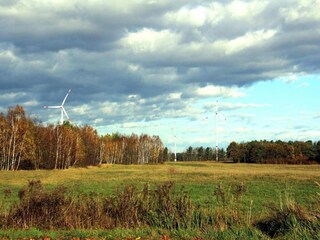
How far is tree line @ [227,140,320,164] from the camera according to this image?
15575cm

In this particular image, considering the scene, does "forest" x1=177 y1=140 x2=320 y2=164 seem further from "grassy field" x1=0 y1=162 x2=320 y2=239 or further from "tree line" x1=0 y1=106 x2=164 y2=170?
"grassy field" x1=0 y1=162 x2=320 y2=239

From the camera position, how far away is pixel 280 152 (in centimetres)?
16250

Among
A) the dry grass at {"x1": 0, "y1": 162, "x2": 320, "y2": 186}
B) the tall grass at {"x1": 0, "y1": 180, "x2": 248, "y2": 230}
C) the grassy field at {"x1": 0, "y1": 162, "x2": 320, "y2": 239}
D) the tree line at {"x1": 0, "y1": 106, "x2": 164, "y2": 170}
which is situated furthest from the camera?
the tree line at {"x1": 0, "y1": 106, "x2": 164, "y2": 170}

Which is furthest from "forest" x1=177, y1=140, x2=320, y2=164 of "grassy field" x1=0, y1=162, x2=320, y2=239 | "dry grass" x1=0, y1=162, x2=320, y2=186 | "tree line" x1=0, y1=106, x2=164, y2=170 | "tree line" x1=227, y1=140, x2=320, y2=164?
"grassy field" x1=0, y1=162, x2=320, y2=239

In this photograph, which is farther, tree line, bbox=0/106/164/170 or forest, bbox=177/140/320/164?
forest, bbox=177/140/320/164

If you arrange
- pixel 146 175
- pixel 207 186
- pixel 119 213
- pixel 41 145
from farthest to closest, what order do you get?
pixel 41 145 → pixel 146 175 → pixel 207 186 → pixel 119 213

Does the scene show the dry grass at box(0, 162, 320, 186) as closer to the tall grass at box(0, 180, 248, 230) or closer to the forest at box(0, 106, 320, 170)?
the forest at box(0, 106, 320, 170)

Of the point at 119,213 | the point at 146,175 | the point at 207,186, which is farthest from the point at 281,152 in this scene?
the point at 119,213

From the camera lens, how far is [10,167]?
3497 inches

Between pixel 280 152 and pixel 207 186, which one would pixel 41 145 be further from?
pixel 280 152

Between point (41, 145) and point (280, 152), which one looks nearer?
point (41, 145)

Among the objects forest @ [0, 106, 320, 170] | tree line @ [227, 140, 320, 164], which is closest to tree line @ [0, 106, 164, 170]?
forest @ [0, 106, 320, 170]

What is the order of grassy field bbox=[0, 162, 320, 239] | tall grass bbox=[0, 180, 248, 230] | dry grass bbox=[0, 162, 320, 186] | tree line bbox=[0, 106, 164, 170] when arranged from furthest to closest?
tree line bbox=[0, 106, 164, 170]
dry grass bbox=[0, 162, 320, 186]
grassy field bbox=[0, 162, 320, 239]
tall grass bbox=[0, 180, 248, 230]

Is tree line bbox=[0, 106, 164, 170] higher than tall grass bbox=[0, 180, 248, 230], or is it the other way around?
tree line bbox=[0, 106, 164, 170]
